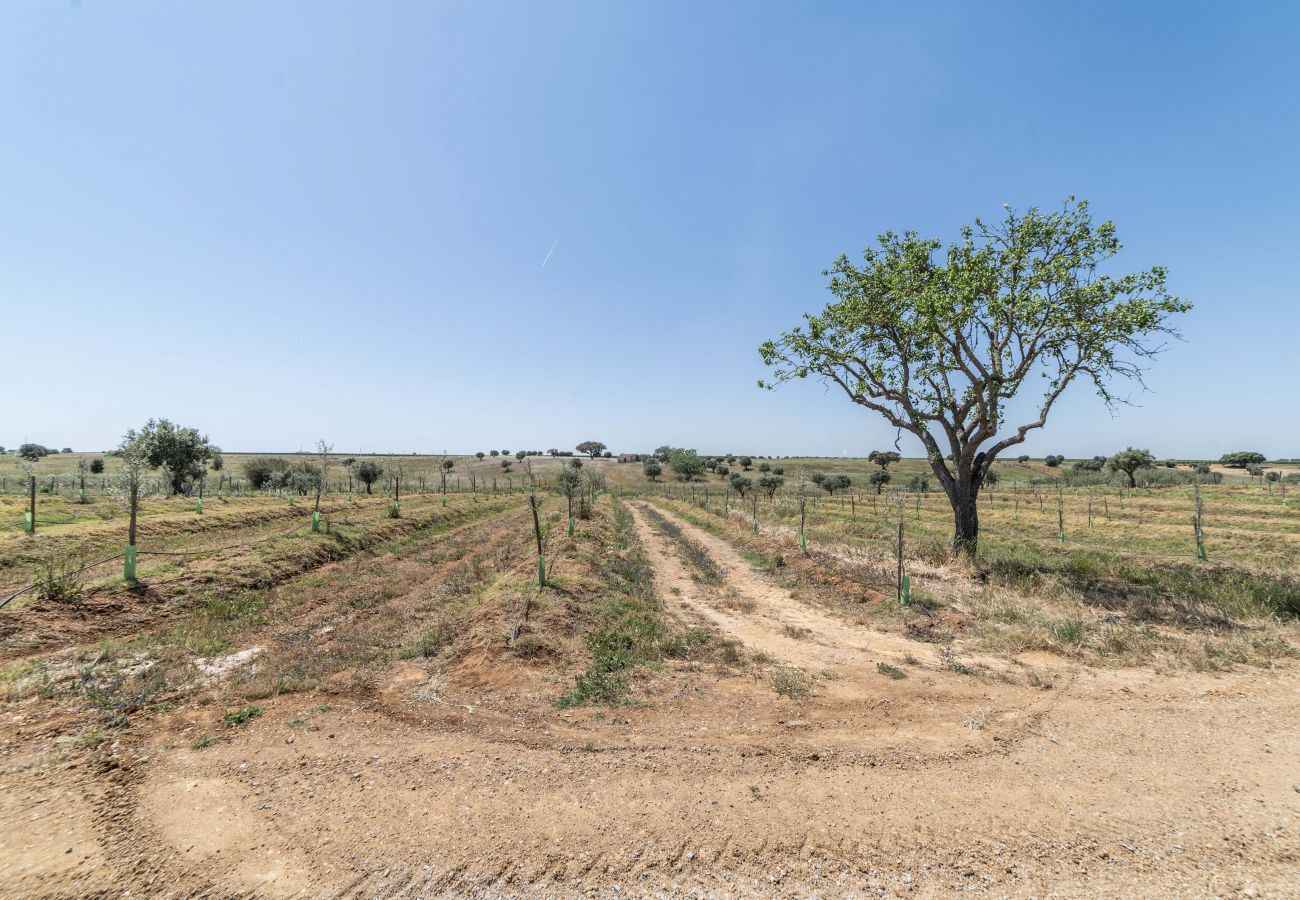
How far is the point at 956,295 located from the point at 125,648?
25513mm

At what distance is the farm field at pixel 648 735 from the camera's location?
454 cm

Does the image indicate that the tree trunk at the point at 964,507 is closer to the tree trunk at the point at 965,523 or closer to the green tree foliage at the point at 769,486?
the tree trunk at the point at 965,523

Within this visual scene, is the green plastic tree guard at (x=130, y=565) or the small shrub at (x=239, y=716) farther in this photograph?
the green plastic tree guard at (x=130, y=565)

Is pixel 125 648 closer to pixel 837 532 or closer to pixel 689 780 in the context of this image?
pixel 689 780

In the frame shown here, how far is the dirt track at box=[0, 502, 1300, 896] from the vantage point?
4.39 m

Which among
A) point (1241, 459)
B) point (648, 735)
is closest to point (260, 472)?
point (648, 735)

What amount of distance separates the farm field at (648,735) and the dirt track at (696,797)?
0.12 ft

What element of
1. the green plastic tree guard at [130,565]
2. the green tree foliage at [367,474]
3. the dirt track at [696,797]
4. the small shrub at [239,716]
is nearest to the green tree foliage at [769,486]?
the green tree foliage at [367,474]

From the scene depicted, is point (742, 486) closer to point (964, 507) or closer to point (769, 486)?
point (769, 486)

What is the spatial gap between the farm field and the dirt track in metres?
0.04

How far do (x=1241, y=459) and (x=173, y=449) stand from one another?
188595 mm

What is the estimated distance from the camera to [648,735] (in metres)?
7.05

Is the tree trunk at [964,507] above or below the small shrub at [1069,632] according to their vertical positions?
above

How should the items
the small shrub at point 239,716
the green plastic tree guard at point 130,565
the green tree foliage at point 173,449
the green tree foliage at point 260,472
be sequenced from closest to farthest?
1. the small shrub at point 239,716
2. the green plastic tree guard at point 130,565
3. the green tree foliage at point 173,449
4. the green tree foliage at point 260,472
